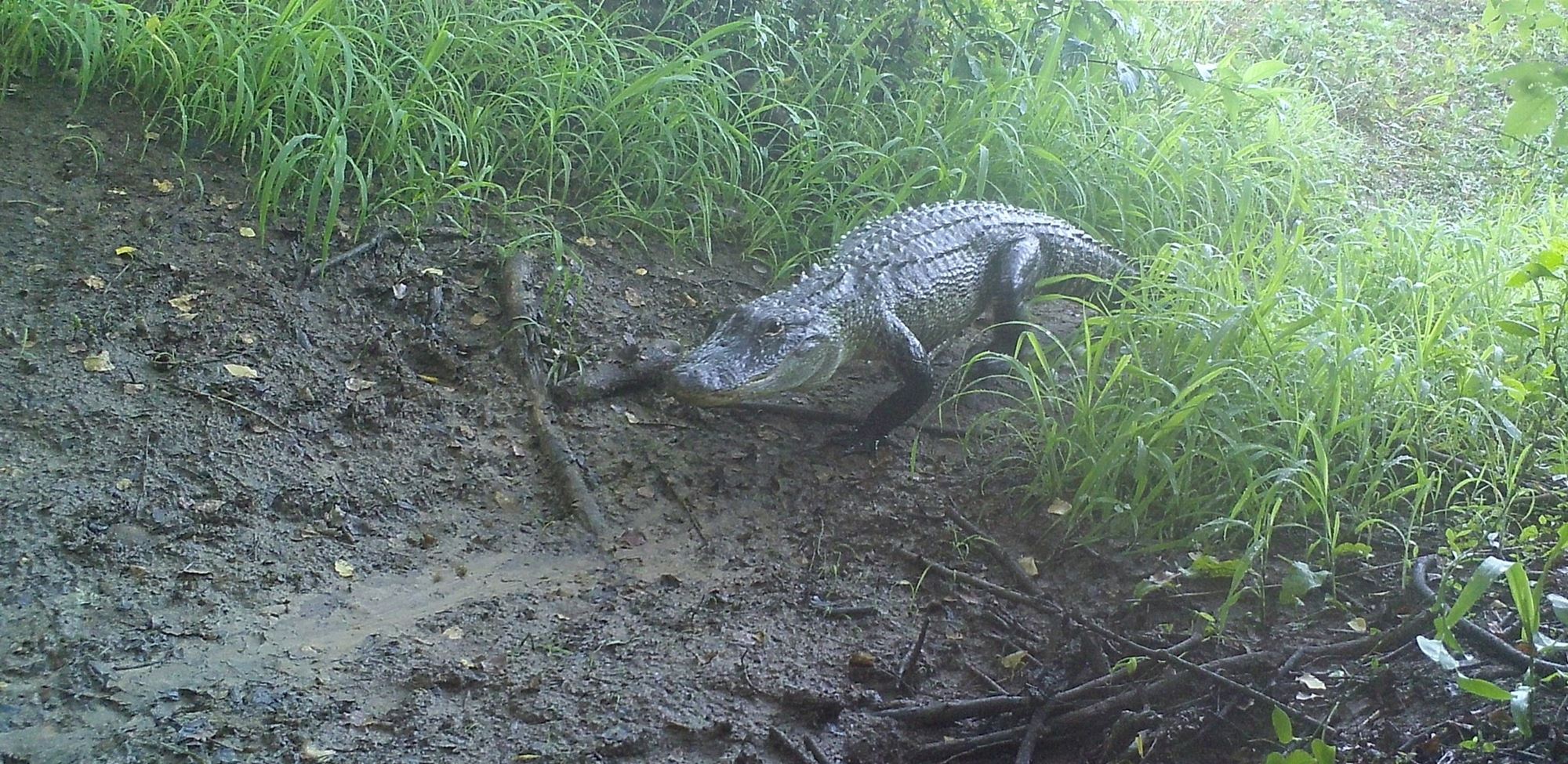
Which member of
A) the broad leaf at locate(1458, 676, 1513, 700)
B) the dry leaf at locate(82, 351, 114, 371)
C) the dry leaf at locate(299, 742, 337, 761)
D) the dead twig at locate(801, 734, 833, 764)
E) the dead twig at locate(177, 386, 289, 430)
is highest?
the broad leaf at locate(1458, 676, 1513, 700)

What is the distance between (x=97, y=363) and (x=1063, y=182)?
395cm

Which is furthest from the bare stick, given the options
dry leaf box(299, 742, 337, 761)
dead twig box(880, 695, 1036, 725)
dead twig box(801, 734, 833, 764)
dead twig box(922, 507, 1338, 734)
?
dry leaf box(299, 742, 337, 761)

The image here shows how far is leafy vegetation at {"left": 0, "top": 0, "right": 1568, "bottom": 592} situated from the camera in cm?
357

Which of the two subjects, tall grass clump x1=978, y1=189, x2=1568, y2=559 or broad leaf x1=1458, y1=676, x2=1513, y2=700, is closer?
broad leaf x1=1458, y1=676, x2=1513, y2=700

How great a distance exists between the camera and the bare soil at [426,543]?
8.98 feet

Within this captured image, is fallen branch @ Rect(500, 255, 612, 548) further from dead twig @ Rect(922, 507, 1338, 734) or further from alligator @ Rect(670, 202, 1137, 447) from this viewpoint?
dead twig @ Rect(922, 507, 1338, 734)

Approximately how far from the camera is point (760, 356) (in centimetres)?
388

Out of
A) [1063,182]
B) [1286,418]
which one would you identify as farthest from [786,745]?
[1063,182]

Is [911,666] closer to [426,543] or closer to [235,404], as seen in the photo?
[426,543]

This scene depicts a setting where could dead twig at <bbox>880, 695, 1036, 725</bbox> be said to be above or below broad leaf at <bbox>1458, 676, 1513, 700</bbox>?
below

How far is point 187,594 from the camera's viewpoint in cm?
306

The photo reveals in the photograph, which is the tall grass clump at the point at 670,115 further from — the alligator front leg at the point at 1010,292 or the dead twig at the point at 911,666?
the dead twig at the point at 911,666

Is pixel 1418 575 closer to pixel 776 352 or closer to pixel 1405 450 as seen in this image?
pixel 1405 450

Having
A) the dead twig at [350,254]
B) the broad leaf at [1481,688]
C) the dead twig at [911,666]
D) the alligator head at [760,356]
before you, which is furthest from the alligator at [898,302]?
the broad leaf at [1481,688]
